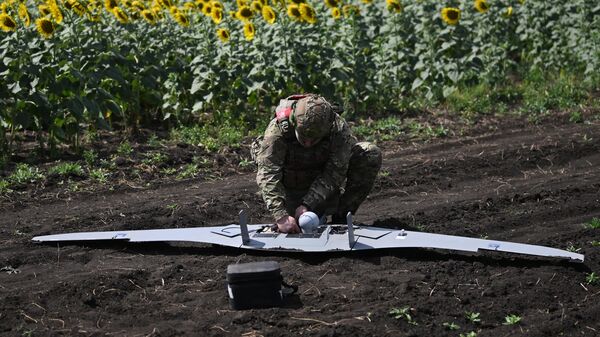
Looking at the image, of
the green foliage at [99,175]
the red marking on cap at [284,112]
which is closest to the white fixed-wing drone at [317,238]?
the red marking on cap at [284,112]

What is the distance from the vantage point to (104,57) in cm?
1117

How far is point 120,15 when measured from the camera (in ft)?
38.2

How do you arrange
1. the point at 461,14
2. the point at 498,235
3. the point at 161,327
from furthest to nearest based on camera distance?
1. the point at 461,14
2. the point at 498,235
3. the point at 161,327

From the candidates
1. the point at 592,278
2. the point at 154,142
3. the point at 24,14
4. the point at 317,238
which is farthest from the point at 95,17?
the point at 592,278

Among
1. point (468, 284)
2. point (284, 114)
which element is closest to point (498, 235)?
point (468, 284)

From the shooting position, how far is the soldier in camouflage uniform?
22.9 feet

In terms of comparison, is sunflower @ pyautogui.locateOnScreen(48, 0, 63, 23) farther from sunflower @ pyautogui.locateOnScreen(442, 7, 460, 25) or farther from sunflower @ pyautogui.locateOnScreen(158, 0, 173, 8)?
sunflower @ pyautogui.locateOnScreen(442, 7, 460, 25)

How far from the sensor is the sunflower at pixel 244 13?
11.7m

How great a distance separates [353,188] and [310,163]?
43 cm

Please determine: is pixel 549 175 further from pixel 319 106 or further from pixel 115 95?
pixel 115 95

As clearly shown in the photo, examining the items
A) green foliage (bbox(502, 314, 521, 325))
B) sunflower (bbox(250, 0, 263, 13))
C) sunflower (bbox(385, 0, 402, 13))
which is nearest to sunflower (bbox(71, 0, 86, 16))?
sunflower (bbox(250, 0, 263, 13))

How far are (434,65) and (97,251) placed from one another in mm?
6919

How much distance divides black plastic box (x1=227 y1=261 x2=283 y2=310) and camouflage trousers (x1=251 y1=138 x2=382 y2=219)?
5.43ft

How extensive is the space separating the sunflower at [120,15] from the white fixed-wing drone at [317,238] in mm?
4478
